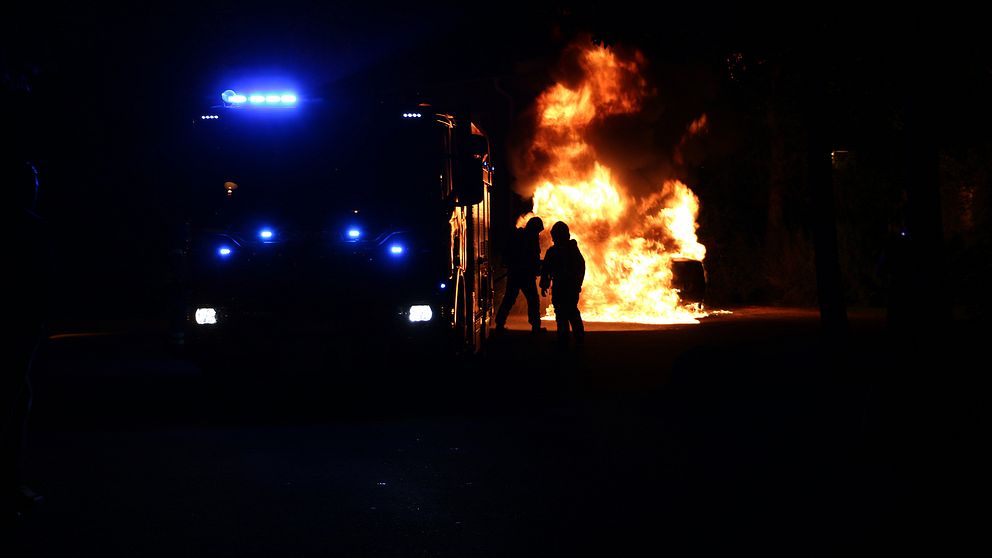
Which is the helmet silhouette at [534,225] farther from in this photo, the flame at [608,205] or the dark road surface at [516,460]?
the flame at [608,205]

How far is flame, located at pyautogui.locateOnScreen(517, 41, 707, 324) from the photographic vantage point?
25016mm

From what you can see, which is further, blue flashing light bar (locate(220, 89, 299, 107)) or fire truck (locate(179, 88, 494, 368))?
blue flashing light bar (locate(220, 89, 299, 107))

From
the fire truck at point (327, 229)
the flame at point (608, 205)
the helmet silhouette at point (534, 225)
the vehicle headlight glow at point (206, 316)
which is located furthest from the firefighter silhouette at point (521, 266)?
the vehicle headlight glow at point (206, 316)

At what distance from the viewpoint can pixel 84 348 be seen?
762 inches

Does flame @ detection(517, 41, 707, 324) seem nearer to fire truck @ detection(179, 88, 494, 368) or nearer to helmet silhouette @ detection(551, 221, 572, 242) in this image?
helmet silhouette @ detection(551, 221, 572, 242)

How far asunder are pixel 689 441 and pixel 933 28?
235 inches

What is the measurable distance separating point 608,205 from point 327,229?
14331 mm

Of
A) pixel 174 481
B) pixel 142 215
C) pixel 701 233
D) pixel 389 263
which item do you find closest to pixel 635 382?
pixel 389 263

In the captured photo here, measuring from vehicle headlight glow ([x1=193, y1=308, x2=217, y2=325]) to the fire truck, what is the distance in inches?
0.6

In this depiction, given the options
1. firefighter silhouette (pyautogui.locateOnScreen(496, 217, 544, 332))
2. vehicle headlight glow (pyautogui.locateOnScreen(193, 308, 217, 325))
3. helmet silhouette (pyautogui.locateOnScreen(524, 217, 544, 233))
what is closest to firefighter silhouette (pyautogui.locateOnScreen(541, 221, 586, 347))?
helmet silhouette (pyautogui.locateOnScreen(524, 217, 544, 233))

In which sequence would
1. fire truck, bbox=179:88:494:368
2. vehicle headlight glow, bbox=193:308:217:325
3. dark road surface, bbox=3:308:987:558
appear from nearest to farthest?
1. dark road surface, bbox=3:308:987:558
2. fire truck, bbox=179:88:494:368
3. vehicle headlight glow, bbox=193:308:217:325

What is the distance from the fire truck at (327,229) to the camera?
39.8ft

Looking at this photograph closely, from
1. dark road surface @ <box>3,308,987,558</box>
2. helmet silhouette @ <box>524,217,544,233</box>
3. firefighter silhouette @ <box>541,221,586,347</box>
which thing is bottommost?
dark road surface @ <box>3,308,987,558</box>

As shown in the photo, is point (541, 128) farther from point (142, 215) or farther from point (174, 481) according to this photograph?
point (174, 481)
